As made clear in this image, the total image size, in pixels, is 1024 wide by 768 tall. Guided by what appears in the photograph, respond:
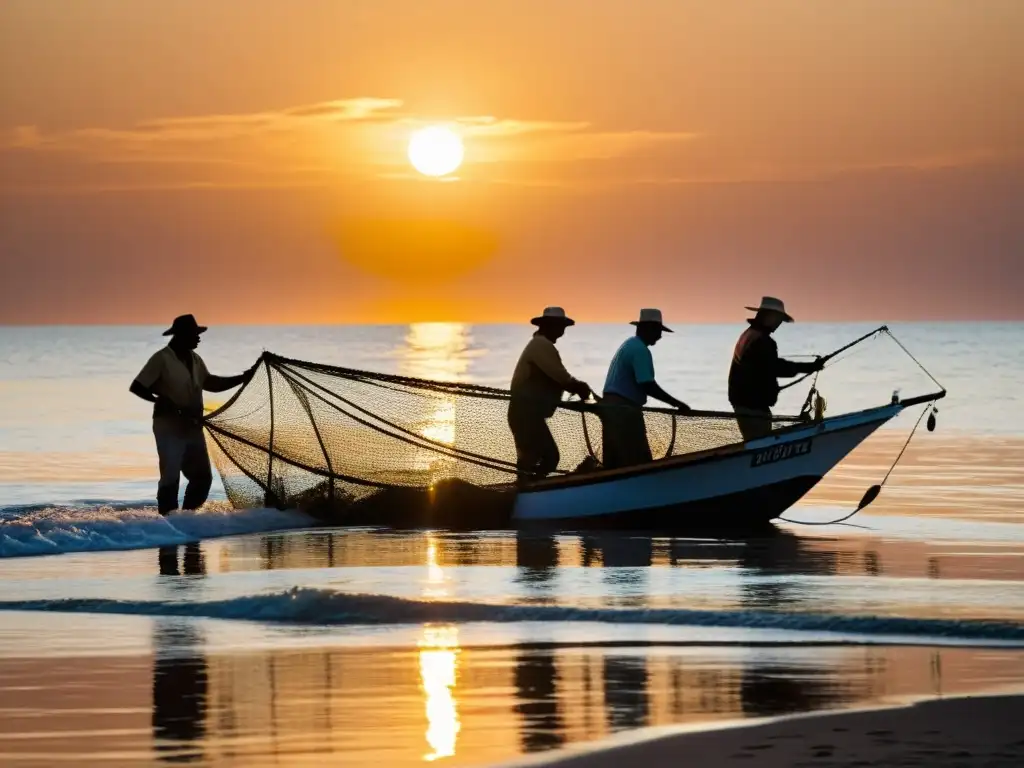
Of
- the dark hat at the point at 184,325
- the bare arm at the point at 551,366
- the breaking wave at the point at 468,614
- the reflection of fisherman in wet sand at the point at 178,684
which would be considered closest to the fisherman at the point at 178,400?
the dark hat at the point at 184,325

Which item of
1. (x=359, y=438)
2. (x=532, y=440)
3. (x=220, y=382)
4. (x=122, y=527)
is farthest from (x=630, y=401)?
(x=122, y=527)

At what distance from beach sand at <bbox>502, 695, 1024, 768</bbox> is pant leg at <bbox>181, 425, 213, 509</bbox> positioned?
398 inches

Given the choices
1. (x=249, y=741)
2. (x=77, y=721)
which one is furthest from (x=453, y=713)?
(x=77, y=721)

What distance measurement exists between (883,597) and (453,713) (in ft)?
16.2

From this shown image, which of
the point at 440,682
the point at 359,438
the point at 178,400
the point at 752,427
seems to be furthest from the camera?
the point at 359,438

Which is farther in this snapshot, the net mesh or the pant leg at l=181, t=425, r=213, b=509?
the net mesh

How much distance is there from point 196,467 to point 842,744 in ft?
35.9

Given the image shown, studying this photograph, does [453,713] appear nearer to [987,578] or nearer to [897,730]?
[897,730]

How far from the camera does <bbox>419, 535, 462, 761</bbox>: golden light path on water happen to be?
8867mm

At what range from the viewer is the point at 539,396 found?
18.6 metres

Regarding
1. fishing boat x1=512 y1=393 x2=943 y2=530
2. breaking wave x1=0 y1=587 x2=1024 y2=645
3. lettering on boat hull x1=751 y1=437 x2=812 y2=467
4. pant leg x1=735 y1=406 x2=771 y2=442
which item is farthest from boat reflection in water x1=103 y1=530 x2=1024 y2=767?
pant leg x1=735 y1=406 x2=771 y2=442

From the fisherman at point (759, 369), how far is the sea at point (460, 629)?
1170mm

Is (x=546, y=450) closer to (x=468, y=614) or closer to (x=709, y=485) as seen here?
(x=709, y=485)

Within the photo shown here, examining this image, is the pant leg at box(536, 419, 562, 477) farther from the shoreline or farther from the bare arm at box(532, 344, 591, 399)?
the shoreline
